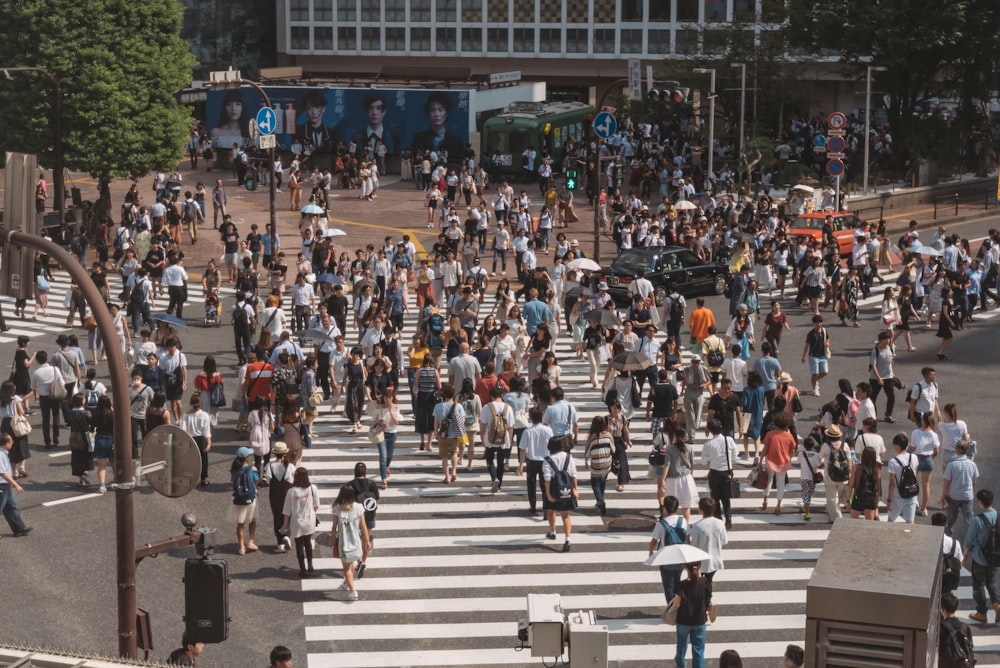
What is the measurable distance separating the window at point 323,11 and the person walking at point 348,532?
7211cm

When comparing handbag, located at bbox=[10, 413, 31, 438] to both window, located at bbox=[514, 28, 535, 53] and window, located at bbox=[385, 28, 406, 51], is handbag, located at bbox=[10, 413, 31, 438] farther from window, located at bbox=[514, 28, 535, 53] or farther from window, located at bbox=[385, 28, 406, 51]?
window, located at bbox=[385, 28, 406, 51]

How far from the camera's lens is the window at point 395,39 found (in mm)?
87312

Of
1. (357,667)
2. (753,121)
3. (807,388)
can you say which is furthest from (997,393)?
(753,121)

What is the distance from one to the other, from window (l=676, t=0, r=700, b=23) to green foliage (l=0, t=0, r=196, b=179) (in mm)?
41855

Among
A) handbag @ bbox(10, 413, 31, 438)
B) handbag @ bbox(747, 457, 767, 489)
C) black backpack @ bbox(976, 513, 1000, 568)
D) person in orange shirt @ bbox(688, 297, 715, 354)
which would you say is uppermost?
person in orange shirt @ bbox(688, 297, 715, 354)

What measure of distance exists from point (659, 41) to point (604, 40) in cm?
300

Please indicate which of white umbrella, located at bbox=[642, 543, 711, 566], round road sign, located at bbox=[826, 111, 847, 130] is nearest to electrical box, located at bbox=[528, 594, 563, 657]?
white umbrella, located at bbox=[642, 543, 711, 566]

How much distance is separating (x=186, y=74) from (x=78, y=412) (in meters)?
26.3

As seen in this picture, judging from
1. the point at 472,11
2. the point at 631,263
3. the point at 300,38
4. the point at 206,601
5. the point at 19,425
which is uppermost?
the point at 472,11

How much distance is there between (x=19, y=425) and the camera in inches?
921

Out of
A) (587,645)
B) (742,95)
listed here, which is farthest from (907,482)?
(742,95)

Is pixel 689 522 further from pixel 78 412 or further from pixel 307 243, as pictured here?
pixel 307 243

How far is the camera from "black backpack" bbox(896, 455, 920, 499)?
2067 cm

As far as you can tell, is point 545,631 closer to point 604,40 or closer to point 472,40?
point 604,40
